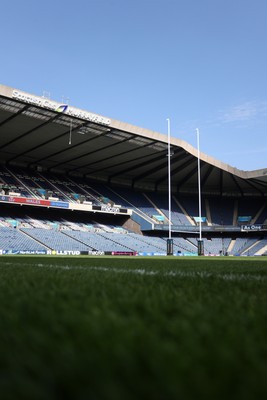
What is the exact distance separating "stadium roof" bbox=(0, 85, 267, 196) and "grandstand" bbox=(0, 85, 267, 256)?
9 centimetres

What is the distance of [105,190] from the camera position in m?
43.2

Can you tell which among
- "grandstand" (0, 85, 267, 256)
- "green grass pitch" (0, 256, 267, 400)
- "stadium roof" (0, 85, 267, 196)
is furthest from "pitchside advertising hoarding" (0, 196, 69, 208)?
"green grass pitch" (0, 256, 267, 400)

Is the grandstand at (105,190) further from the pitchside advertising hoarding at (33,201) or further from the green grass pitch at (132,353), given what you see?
the green grass pitch at (132,353)

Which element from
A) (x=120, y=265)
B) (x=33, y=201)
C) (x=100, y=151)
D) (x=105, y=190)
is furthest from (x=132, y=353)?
(x=105, y=190)

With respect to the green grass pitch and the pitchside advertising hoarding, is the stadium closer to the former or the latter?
the green grass pitch

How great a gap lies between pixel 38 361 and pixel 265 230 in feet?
142

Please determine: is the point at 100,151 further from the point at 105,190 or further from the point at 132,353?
the point at 132,353

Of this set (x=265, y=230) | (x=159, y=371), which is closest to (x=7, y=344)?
(x=159, y=371)

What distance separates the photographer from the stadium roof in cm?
2545

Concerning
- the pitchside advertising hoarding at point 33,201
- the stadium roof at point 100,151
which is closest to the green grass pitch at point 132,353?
the stadium roof at point 100,151

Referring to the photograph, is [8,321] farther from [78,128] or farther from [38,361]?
[78,128]

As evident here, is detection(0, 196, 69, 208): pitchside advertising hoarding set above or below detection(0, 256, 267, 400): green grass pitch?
above

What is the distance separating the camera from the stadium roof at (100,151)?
83.5 ft

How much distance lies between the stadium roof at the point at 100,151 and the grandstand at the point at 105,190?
0.28ft
